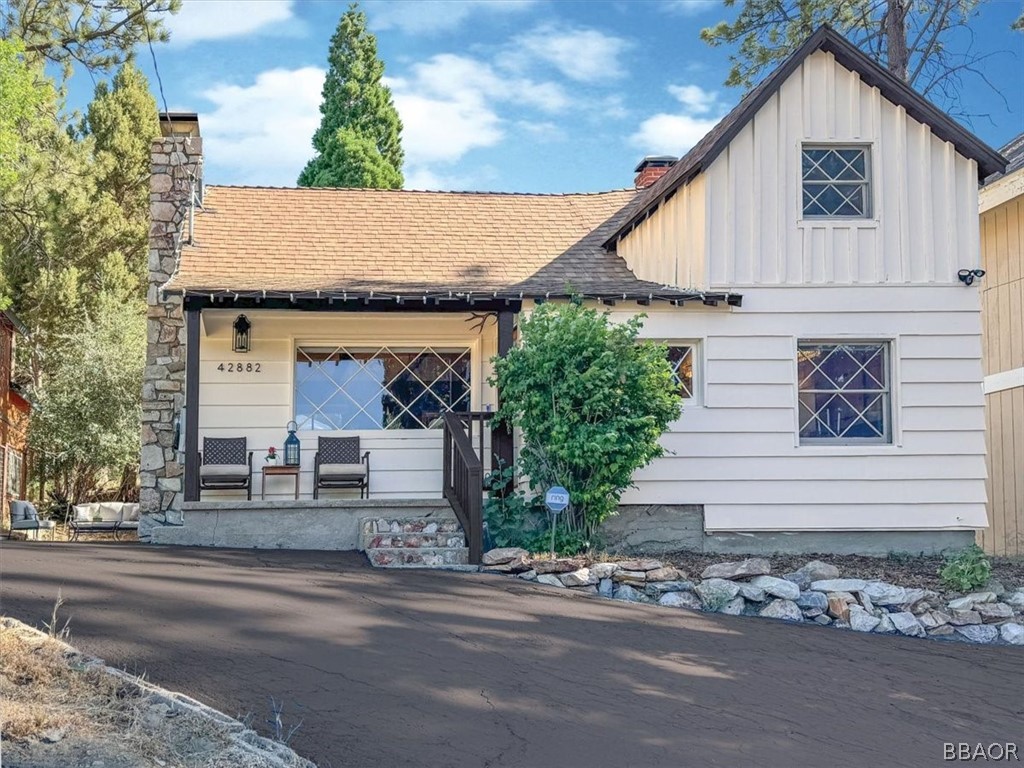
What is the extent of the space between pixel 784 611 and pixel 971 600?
5.15ft

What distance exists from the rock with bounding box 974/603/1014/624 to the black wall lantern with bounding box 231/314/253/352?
7.79 meters

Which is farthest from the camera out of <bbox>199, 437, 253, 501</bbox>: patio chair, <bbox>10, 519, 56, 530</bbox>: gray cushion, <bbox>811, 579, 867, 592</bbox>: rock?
<bbox>10, 519, 56, 530</bbox>: gray cushion

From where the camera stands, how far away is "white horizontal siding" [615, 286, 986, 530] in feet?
36.1

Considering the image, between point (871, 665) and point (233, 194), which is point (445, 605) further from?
point (233, 194)

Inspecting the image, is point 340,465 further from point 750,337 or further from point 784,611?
point 784,611

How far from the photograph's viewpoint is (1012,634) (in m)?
8.37

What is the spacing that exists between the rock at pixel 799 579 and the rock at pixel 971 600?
3.73 ft

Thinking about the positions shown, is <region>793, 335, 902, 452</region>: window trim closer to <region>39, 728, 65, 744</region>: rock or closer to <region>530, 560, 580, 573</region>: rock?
<region>530, 560, 580, 573</region>: rock

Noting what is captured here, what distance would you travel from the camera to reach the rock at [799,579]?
29.4 ft

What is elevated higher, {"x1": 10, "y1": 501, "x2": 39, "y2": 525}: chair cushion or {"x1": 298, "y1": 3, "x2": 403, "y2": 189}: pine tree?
{"x1": 298, "y1": 3, "x2": 403, "y2": 189}: pine tree

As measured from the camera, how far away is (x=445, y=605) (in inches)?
303

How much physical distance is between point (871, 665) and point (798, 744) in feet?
6.18

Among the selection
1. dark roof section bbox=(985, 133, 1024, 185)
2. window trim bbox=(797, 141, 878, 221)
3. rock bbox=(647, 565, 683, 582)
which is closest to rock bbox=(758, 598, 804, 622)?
rock bbox=(647, 565, 683, 582)
